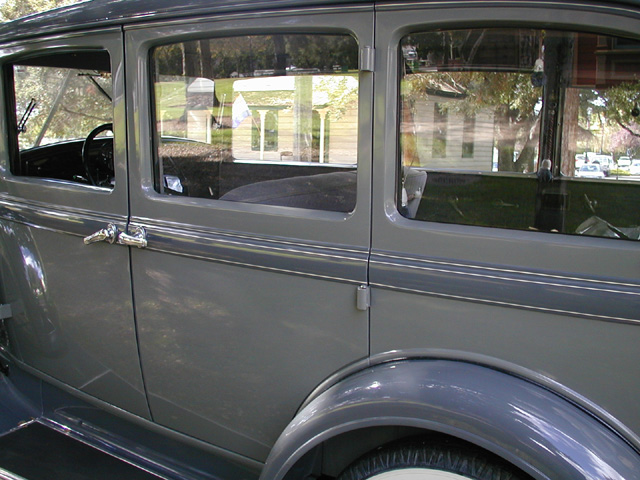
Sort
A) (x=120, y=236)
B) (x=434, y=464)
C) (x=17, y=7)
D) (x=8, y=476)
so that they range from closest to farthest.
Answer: (x=434, y=464)
(x=120, y=236)
(x=8, y=476)
(x=17, y=7)

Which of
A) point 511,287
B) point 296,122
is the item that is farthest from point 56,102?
point 511,287

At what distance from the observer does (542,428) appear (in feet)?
4.33

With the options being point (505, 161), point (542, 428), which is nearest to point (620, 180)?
point (505, 161)

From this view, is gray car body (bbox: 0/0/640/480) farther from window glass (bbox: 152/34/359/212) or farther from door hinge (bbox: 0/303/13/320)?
door hinge (bbox: 0/303/13/320)

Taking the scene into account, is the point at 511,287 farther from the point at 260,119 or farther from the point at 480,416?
the point at 260,119

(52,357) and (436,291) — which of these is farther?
(52,357)

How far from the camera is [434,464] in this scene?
1.48m

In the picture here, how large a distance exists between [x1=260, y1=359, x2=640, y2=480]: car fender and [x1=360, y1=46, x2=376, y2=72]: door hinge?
0.78 meters

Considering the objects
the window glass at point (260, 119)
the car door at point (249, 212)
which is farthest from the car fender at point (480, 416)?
the window glass at point (260, 119)

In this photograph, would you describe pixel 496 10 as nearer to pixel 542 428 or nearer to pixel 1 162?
pixel 542 428

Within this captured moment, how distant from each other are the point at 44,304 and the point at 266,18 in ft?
5.15

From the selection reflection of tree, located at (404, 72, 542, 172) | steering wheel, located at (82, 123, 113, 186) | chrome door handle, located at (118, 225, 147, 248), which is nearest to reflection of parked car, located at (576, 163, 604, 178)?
reflection of tree, located at (404, 72, 542, 172)

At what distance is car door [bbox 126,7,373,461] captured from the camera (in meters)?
1.64

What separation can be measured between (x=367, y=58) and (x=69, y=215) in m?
1.34
